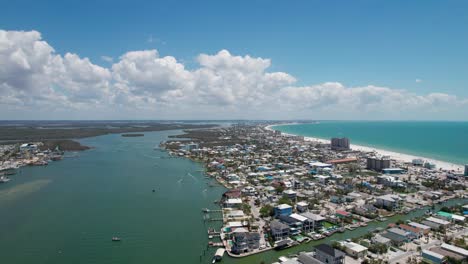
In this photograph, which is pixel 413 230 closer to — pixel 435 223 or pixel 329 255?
pixel 435 223

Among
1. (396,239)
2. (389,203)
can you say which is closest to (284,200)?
(389,203)

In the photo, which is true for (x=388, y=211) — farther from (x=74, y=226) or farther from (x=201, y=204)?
(x=74, y=226)

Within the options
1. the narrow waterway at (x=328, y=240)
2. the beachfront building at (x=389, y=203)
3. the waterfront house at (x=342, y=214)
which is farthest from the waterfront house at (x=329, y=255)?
the beachfront building at (x=389, y=203)

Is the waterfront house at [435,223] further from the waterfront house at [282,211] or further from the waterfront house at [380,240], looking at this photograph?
the waterfront house at [282,211]

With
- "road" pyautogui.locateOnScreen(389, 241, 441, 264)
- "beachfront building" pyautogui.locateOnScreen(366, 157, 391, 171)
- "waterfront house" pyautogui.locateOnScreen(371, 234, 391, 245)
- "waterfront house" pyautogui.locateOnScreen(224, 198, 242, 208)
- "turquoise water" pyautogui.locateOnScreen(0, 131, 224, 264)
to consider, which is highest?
"beachfront building" pyautogui.locateOnScreen(366, 157, 391, 171)

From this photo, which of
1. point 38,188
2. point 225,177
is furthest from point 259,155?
point 38,188

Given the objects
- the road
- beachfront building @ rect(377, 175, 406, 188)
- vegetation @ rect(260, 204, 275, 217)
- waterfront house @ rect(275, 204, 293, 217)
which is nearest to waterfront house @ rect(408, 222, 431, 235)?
the road

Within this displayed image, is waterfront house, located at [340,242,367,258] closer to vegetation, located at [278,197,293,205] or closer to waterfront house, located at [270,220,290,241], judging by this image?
waterfront house, located at [270,220,290,241]
